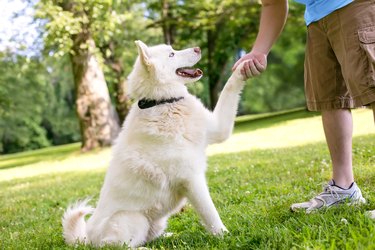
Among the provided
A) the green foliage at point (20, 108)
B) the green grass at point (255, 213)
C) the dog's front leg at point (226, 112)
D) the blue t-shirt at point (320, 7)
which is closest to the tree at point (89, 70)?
the green foliage at point (20, 108)

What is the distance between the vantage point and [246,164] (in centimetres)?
750

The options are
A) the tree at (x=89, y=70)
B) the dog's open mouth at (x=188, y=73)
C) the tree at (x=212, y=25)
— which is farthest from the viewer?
the tree at (x=212, y=25)

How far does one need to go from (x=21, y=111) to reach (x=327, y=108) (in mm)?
33242

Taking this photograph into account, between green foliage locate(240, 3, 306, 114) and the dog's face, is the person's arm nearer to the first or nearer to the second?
the dog's face

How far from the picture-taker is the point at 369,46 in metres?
2.73

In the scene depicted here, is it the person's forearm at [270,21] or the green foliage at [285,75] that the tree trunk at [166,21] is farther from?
the person's forearm at [270,21]

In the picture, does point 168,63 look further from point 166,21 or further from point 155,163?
point 166,21

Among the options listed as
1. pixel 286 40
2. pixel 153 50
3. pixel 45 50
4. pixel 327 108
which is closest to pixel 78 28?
pixel 45 50

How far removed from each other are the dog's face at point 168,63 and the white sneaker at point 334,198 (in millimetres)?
1392

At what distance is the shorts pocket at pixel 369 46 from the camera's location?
106 inches

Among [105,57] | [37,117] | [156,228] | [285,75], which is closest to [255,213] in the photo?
[156,228]

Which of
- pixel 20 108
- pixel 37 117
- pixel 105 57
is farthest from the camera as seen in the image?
pixel 37 117

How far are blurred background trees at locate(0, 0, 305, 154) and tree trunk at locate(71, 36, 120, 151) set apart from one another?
4 cm

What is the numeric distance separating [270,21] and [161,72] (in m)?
1.01
